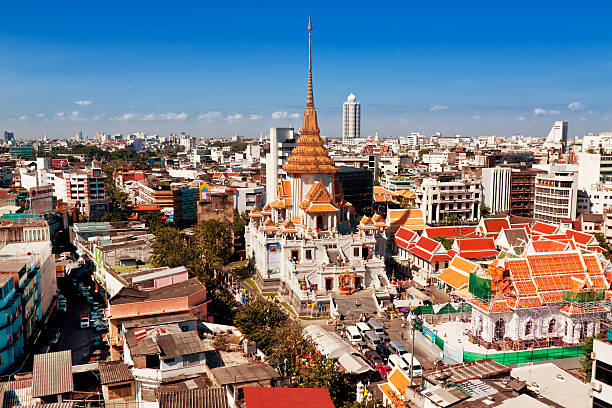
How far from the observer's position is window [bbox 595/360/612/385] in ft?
65.5

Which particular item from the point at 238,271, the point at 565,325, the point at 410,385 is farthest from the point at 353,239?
the point at 410,385

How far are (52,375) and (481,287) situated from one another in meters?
24.8

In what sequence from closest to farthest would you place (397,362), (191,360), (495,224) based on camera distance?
1. (191,360)
2. (397,362)
3. (495,224)

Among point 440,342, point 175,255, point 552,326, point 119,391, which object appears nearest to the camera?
point 119,391

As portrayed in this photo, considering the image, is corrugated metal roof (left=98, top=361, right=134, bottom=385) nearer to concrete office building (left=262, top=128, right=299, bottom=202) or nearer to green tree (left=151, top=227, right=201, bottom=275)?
green tree (left=151, top=227, right=201, bottom=275)

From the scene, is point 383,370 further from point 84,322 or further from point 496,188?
point 496,188

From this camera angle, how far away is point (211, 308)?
1458 inches

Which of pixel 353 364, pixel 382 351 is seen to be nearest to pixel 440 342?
pixel 382 351

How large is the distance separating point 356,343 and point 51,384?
61.4ft

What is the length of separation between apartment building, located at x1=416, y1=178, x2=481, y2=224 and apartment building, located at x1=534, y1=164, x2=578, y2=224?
8.27 meters

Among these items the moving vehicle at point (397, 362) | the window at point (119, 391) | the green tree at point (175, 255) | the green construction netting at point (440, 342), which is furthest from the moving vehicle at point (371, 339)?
the window at point (119, 391)

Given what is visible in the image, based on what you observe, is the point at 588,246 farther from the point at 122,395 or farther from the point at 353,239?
the point at 122,395

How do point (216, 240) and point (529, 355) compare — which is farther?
point (216, 240)

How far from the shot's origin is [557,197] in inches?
2729
